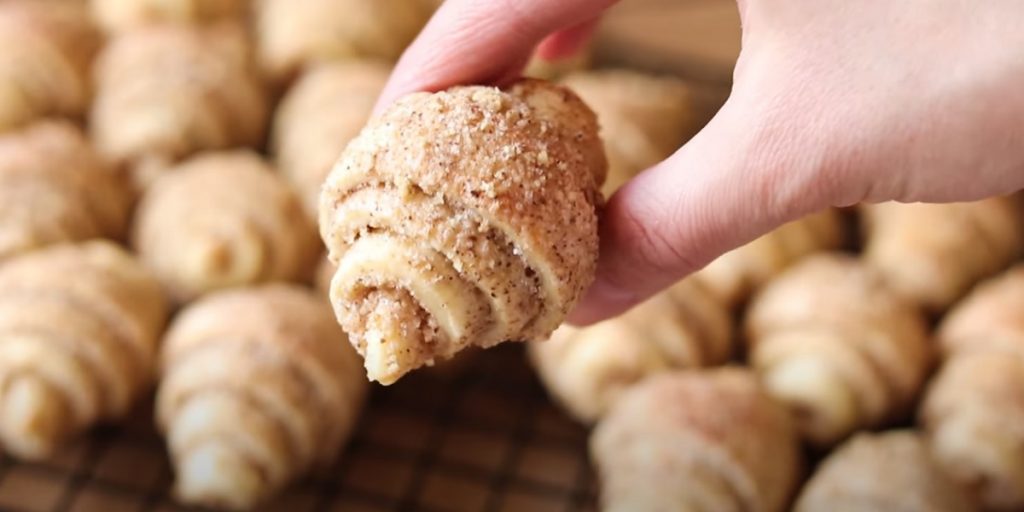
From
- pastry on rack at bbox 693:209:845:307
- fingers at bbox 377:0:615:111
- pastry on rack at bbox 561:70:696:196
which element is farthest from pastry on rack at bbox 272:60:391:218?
fingers at bbox 377:0:615:111

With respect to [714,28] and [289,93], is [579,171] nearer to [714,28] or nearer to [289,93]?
[289,93]

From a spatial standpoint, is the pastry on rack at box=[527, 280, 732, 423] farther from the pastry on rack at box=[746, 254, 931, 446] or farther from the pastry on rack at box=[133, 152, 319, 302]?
the pastry on rack at box=[133, 152, 319, 302]

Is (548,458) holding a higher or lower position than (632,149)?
lower

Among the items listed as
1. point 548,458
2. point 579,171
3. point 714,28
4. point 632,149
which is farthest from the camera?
point 714,28

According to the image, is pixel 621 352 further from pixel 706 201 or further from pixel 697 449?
pixel 706 201

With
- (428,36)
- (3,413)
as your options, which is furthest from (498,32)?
(3,413)

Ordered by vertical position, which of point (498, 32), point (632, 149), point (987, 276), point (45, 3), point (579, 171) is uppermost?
point (498, 32)

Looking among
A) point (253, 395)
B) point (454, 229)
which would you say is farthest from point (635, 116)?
point (454, 229)

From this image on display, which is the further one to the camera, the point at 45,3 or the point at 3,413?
the point at 45,3
